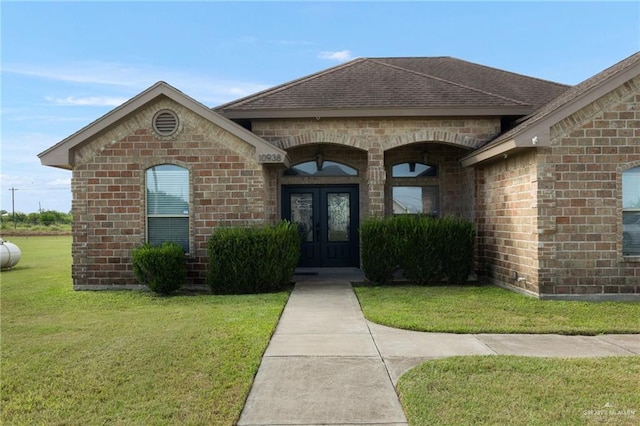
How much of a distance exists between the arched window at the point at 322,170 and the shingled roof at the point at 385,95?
232cm

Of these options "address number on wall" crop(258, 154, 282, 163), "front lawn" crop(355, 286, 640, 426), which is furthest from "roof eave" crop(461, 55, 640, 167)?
"address number on wall" crop(258, 154, 282, 163)

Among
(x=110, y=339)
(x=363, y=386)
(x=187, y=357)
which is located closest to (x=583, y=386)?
(x=363, y=386)

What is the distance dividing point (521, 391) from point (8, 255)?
57.4 ft

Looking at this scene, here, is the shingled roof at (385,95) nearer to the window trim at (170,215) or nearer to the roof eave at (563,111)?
the window trim at (170,215)

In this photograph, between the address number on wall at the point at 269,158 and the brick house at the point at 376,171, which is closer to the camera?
the brick house at the point at 376,171

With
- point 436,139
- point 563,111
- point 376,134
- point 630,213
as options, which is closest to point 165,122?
point 376,134

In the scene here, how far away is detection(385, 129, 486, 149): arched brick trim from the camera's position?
1299cm

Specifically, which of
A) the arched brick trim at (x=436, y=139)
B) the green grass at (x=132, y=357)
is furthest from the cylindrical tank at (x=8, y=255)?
the arched brick trim at (x=436, y=139)

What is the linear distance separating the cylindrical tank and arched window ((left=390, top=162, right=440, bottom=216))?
13.2 meters

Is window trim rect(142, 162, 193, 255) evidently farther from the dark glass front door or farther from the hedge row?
the hedge row

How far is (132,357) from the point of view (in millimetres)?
5949

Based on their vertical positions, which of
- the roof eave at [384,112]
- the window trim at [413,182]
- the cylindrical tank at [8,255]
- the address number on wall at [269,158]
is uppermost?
the roof eave at [384,112]

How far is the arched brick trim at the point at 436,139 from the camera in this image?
512 inches
